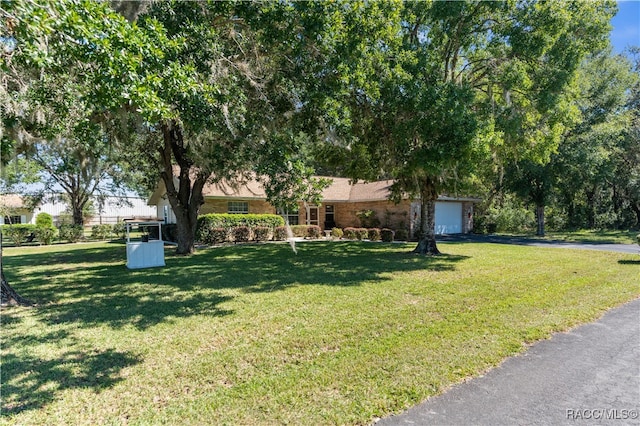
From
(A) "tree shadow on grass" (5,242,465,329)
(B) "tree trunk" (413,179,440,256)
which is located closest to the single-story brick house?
(A) "tree shadow on grass" (5,242,465,329)

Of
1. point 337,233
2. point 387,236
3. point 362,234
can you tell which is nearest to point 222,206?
point 337,233

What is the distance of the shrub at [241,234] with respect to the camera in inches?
733

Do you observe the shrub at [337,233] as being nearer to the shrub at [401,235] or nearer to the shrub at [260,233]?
the shrub at [401,235]

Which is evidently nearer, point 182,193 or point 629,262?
point 629,262

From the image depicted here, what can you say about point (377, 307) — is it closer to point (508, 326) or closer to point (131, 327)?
point (508, 326)

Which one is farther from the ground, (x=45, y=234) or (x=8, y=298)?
(x=45, y=234)

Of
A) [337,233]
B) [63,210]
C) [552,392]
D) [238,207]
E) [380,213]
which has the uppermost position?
[63,210]

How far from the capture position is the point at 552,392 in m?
3.34

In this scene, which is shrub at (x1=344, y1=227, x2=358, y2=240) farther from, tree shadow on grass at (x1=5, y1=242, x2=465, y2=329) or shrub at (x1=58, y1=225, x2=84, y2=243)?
shrub at (x1=58, y1=225, x2=84, y2=243)

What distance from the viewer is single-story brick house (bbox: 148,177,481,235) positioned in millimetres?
19984

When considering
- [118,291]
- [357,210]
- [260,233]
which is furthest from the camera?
[357,210]

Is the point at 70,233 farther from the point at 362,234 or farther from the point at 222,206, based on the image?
the point at 362,234

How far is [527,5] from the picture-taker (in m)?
10.1

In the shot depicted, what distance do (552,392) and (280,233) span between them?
1709 cm
